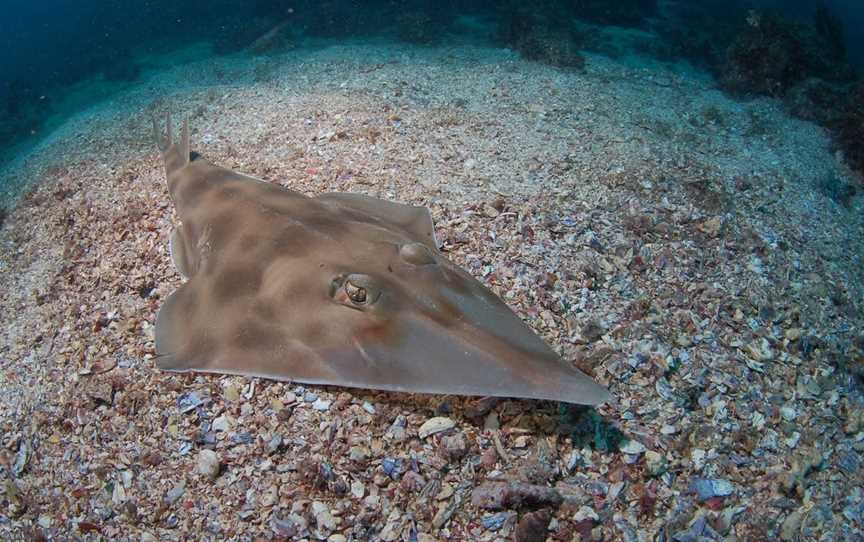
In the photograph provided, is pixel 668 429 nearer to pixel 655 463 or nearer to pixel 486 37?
pixel 655 463

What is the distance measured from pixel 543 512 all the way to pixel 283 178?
13.9ft

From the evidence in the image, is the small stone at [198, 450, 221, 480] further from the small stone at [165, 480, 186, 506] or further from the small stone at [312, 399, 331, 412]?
the small stone at [312, 399, 331, 412]

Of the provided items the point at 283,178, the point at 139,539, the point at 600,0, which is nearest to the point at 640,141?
the point at 283,178

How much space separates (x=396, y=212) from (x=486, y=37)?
12482mm

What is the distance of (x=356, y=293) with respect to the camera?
2697 millimetres

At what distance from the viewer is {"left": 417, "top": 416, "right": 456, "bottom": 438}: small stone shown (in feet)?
9.37

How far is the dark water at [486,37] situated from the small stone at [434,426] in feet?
28.8

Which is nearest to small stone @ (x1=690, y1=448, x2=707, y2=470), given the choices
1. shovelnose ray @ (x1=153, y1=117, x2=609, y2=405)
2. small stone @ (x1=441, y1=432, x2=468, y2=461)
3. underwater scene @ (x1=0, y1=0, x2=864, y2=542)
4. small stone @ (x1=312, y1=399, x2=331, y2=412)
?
underwater scene @ (x1=0, y1=0, x2=864, y2=542)

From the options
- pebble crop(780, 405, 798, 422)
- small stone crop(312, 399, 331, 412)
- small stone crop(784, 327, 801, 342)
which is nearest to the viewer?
small stone crop(312, 399, 331, 412)

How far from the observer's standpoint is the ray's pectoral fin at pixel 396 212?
12.7ft

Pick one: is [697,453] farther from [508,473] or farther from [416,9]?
[416,9]

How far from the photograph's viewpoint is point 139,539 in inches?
106

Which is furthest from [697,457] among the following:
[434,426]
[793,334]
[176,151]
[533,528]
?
[176,151]

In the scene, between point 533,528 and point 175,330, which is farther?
point 175,330
